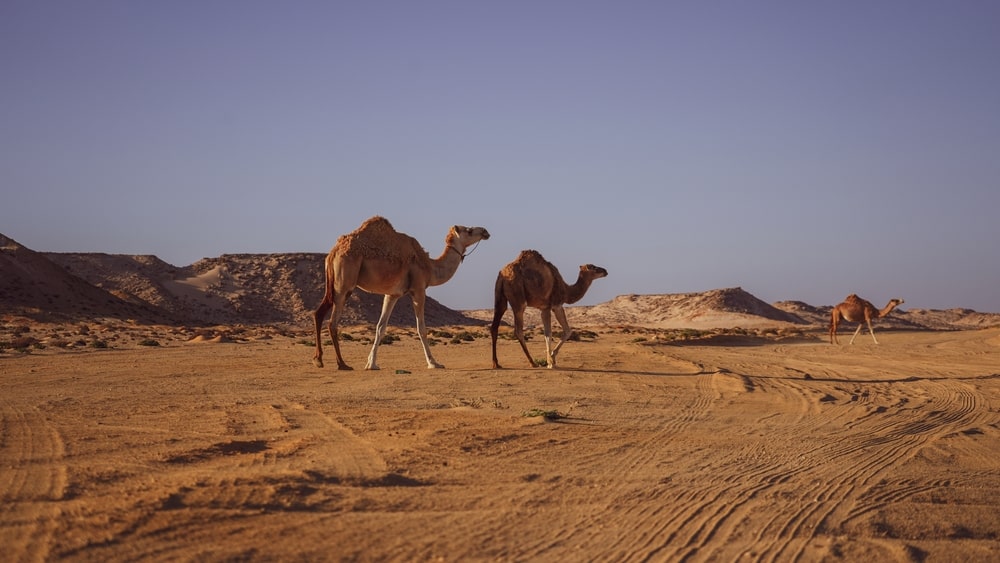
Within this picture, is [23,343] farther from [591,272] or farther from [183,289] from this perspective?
[183,289]

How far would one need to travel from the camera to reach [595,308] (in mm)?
84312

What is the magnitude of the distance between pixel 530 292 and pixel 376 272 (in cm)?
360

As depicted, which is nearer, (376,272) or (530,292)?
(376,272)

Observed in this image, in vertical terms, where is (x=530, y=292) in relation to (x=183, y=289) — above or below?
below

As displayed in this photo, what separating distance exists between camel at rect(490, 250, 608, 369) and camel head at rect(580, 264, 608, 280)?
1084mm

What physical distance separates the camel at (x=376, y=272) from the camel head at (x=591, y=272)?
12.7 feet

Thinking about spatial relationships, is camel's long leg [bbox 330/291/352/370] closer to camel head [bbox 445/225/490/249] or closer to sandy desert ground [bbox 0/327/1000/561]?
sandy desert ground [bbox 0/327/1000/561]

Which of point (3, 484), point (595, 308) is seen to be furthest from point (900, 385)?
point (595, 308)

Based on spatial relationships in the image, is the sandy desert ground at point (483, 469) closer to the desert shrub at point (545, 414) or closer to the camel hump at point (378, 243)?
the desert shrub at point (545, 414)

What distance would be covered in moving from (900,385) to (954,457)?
7.95m

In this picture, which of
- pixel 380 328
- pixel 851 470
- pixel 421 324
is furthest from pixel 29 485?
pixel 421 324

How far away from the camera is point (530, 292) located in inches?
733

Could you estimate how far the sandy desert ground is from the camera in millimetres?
5645

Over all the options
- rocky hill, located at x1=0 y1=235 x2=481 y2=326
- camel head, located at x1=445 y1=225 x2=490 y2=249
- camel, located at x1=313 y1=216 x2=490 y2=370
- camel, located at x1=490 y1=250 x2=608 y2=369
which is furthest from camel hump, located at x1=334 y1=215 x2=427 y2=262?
rocky hill, located at x1=0 y1=235 x2=481 y2=326
